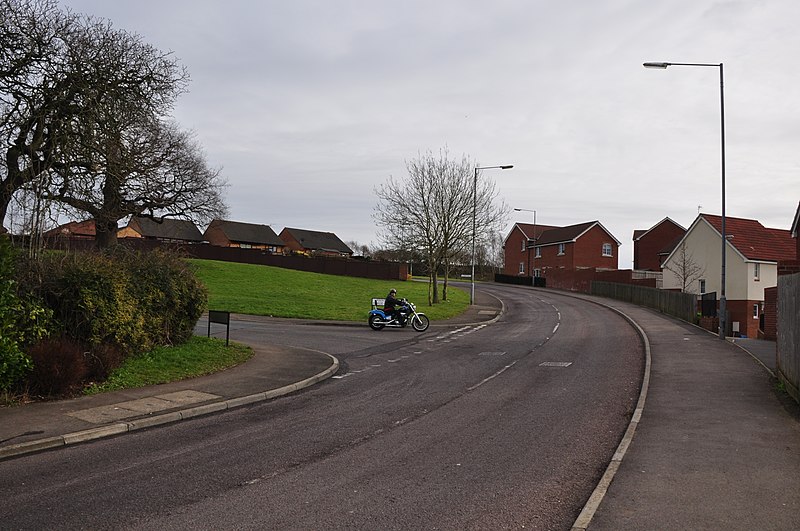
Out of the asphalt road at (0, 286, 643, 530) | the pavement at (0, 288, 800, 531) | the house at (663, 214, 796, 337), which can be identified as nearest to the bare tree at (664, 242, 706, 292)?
the house at (663, 214, 796, 337)

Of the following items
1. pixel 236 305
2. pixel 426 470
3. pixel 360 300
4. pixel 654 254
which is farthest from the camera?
pixel 654 254

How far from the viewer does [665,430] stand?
9.01m

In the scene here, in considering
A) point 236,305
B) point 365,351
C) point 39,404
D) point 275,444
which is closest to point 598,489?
point 275,444

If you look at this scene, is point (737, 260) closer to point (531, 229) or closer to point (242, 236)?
point (531, 229)

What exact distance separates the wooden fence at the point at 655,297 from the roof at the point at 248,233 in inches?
2141

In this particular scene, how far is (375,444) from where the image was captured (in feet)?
26.9

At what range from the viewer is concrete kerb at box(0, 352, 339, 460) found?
766cm

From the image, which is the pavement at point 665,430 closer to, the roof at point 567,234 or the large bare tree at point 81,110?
the large bare tree at point 81,110

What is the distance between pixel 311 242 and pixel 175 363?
305 feet

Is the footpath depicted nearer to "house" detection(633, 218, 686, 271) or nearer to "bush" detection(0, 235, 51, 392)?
"bush" detection(0, 235, 51, 392)

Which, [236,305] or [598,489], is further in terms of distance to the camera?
[236,305]

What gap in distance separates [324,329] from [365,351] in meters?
6.73

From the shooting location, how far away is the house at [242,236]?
92.5 metres

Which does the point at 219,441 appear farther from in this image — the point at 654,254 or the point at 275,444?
the point at 654,254
